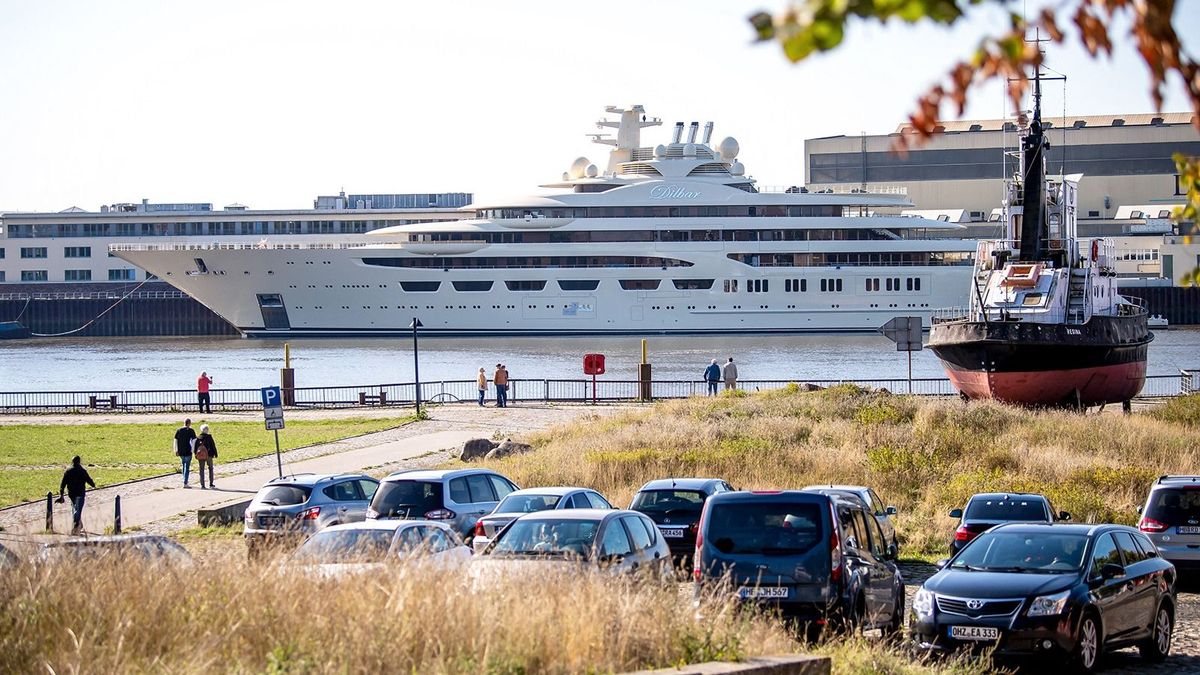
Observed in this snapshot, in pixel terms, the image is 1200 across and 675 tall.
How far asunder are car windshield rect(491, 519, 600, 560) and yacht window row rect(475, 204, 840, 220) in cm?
6596

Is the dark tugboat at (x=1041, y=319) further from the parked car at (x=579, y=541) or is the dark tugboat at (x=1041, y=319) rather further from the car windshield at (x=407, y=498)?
the parked car at (x=579, y=541)

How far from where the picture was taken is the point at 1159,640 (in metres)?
10.8

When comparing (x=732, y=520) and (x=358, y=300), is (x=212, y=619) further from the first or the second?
(x=358, y=300)

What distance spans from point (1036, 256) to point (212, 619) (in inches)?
1333

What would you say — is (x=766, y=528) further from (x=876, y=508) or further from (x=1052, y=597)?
(x=876, y=508)

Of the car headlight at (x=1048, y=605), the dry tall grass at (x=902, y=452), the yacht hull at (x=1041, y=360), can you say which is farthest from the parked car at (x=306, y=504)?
the yacht hull at (x=1041, y=360)

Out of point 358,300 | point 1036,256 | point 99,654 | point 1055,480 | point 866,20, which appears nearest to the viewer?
point 866,20

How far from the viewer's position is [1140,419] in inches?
1118

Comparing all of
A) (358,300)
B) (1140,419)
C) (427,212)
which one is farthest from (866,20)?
(427,212)

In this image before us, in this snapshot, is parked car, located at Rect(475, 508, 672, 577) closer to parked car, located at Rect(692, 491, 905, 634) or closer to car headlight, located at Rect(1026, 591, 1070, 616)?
parked car, located at Rect(692, 491, 905, 634)

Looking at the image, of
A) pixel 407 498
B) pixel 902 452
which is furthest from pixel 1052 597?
pixel 902 452

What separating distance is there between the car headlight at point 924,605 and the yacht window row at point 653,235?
6632 centimetres

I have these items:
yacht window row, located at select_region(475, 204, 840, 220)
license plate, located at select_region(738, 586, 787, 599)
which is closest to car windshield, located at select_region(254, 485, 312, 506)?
license plate, located at select_region(738, 586, 787, 599)

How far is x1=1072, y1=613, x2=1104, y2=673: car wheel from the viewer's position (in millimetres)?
9805
